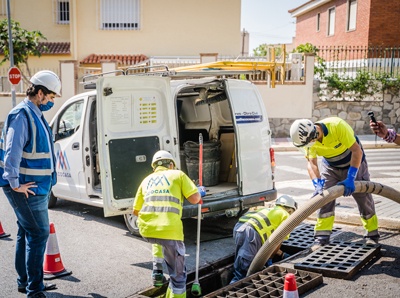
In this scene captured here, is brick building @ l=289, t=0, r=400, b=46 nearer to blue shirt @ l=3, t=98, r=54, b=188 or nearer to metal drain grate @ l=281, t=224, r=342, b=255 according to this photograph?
metal drain grate @ l=281, t=224, r=342, b=255

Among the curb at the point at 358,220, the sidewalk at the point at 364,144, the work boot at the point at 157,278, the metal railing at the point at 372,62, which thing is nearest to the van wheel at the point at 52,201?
the work boot at the point at 157,278

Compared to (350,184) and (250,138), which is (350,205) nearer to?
(250,138)

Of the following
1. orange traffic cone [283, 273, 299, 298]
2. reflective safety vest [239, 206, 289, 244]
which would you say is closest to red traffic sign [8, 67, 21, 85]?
reflective safety vest [239, 206, 289, 244]

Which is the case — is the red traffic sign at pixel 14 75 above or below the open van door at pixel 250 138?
above

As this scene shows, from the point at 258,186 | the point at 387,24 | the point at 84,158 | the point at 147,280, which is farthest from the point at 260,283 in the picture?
the point at 387,24

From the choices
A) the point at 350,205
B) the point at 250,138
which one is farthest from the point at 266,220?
the point at 350,205

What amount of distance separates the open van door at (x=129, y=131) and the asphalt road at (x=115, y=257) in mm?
624

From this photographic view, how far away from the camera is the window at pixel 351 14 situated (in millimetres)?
22402

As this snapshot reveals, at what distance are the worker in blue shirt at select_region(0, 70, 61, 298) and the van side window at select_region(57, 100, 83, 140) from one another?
2.77 m

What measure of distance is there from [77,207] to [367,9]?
59.1 ft

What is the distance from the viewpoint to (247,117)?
637 centimetres

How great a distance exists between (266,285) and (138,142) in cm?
266

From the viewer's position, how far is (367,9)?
67.8 ft

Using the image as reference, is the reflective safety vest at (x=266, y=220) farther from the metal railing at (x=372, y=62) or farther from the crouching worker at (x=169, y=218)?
the metal railing at (x=372, y=62)
